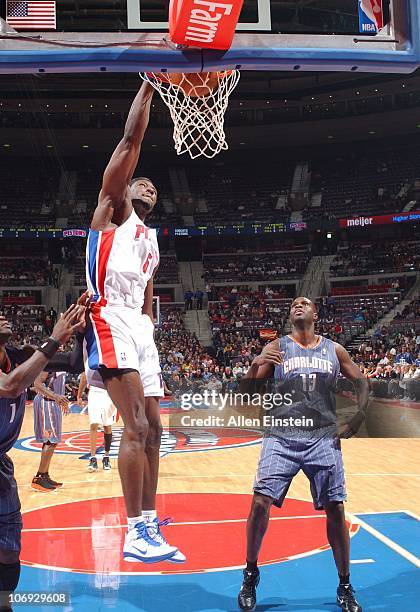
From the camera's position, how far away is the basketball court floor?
4543 millimetres

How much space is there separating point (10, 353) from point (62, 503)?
4116 millimetres

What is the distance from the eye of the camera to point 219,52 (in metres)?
3.95

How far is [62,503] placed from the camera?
7.54 meters

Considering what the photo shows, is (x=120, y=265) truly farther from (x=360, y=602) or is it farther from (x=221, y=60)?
(x=360, y=602)

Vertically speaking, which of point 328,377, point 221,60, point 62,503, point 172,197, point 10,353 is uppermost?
point 172,197

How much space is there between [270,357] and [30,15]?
2724 mm

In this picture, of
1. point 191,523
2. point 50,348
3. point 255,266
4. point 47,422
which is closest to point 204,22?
point 50,348

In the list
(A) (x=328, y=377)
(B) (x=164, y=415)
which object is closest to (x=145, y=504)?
(A) (x=328, y=377)

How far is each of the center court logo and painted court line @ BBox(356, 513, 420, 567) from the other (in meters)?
5.36

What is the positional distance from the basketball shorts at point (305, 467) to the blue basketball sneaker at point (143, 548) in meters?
0.92

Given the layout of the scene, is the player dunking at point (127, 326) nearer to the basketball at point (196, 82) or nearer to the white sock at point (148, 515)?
the white sock at point (148, 515)

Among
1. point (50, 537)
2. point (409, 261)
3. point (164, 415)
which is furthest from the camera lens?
point (409, 261)

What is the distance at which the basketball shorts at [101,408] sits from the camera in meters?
8.96

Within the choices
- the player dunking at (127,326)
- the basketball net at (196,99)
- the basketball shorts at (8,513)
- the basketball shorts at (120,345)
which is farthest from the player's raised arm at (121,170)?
the basketball shorts at (8,513)
